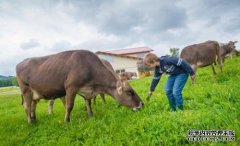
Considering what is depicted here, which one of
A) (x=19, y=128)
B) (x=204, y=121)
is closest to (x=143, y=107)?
(x=204, y=121)

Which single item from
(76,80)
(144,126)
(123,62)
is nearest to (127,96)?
(76,80)

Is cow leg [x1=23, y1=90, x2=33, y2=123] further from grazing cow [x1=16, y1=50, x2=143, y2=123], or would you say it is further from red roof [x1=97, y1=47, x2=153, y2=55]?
red roof [x1=97, y1=47, x2=153, y2=55]

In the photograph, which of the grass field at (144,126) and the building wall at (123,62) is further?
the building wall at (123,62)

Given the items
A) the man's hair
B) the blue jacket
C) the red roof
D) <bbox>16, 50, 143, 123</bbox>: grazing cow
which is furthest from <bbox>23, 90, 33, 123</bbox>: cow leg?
the red roof

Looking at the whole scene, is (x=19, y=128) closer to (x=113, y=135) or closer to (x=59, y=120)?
(x=59, y=120)

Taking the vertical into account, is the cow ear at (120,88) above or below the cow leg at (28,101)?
above

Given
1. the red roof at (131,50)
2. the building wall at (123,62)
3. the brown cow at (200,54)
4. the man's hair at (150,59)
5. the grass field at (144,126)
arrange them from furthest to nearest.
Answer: the red roof at (131,50)
the building wall at (123,62)
the brown cow at (200,54)
the man's hair at (150,59)
the grass field at (144,126)

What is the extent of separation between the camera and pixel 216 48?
53.3ft

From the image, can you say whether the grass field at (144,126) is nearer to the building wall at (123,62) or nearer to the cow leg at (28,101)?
the cow leg at (28,101)

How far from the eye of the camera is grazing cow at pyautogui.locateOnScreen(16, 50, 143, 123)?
898 centimetres

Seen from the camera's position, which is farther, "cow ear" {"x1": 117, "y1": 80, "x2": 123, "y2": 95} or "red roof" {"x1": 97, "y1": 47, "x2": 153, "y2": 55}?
"red roof" {"x1": 97, "y1": 47, "x2": 153, "y2": 55}

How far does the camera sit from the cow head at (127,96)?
29.1 feet

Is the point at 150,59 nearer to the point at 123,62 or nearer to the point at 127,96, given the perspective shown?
the point at 127,96

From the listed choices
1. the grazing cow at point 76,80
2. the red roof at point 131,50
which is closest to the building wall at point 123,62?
the red roof at point 131,50
